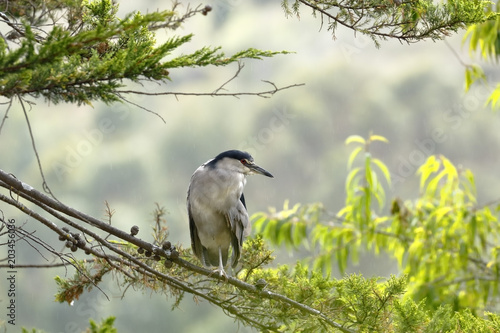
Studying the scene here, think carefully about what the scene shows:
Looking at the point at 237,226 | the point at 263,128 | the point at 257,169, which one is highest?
the point at 263,128

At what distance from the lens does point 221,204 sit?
2.65 meters

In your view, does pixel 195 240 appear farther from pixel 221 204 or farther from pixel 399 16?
pixel 399 16

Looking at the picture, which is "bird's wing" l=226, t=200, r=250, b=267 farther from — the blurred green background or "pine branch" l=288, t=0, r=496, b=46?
the blurred green background

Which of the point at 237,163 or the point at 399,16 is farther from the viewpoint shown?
the point at 237,163

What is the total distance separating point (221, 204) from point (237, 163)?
18cm

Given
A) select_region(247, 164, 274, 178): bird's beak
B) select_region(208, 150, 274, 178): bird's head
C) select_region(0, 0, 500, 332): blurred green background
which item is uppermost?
select_region(0, 0, 500, 332): blurred green background

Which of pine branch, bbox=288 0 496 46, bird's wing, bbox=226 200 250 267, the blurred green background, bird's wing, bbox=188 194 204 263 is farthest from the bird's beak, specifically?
the blurred green background

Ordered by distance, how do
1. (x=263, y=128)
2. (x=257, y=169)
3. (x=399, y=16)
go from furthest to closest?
(x=263, y=128), (x=257, y=169), (x=399, y=16)

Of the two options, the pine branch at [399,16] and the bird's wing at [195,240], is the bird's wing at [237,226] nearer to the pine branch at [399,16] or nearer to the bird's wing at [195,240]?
the bird's wing at [195,240]

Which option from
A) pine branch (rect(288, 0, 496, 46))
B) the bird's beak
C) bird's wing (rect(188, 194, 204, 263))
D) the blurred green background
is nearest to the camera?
pine branch (rect(288, 0, 496, 46))

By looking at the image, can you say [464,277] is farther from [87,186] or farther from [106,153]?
[106,153]

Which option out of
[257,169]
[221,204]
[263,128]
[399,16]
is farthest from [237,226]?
[263,128]

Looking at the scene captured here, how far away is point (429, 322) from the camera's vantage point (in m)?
1.91

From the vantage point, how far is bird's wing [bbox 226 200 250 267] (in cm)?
262
